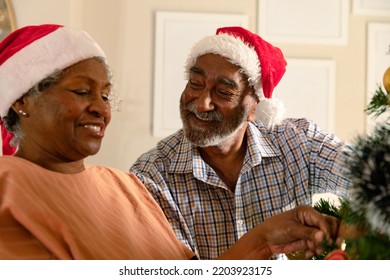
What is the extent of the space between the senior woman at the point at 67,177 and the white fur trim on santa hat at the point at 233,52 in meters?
0.66

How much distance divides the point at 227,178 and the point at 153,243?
1.99 feet

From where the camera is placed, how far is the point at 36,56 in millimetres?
1141

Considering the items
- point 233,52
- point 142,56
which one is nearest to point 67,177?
point 233,52

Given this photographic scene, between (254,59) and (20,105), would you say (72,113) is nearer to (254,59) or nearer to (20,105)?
(20,105)

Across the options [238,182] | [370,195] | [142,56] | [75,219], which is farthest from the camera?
[142,56]

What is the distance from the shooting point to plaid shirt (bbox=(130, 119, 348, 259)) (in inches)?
63.2

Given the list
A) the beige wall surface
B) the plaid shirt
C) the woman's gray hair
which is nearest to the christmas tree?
the woman's gray hair

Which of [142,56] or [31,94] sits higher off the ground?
[142,56]

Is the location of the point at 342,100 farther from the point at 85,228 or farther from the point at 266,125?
the point at 85,228

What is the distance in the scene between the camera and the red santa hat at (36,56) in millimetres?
1123

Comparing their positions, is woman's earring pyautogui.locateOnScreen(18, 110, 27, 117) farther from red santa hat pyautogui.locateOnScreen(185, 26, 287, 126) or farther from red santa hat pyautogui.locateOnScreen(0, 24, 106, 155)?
red santa hat pyautogui.locateOnScreen(185, 26, 287, 126)

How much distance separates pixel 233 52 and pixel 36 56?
0.76 metres

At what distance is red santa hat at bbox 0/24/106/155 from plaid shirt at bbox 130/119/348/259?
488 mm

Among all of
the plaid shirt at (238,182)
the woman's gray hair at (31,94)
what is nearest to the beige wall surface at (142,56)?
the plaid shirt at (238,182)
